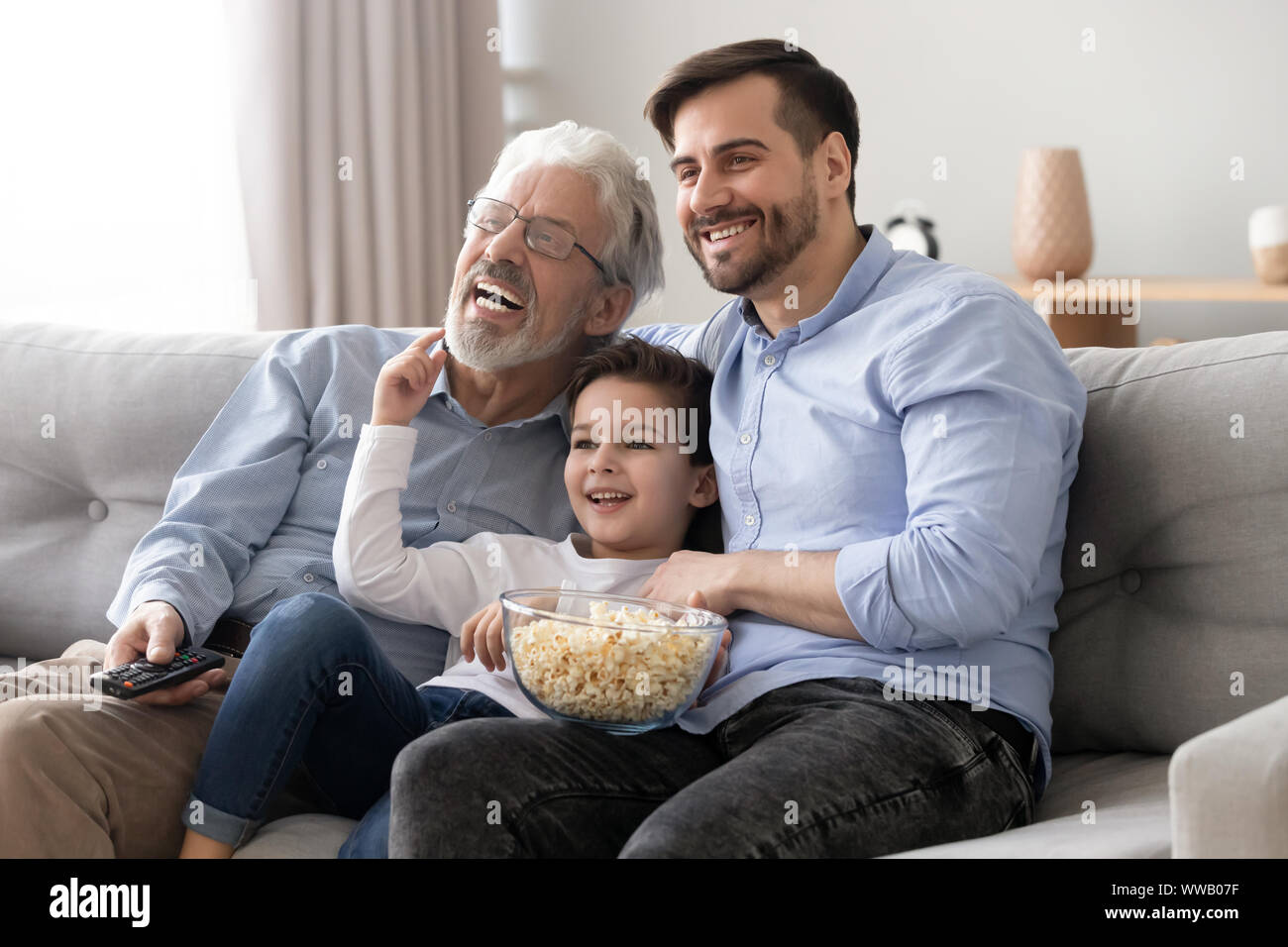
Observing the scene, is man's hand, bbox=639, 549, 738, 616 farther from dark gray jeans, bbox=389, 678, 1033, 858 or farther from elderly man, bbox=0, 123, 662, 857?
elderly man, bbox=0, 123, 662, 857

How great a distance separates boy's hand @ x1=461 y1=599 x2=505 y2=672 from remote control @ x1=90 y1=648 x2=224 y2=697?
0.28m

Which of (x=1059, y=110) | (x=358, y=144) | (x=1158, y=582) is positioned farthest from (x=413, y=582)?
(x=1059, y=110)

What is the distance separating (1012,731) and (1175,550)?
30 cm

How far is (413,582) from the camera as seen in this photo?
1.48 metres

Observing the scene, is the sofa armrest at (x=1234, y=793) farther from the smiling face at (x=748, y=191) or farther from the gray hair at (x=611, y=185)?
the gray hair at (x=611, y=185)

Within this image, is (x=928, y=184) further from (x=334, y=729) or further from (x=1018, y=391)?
(x=334, y=729)

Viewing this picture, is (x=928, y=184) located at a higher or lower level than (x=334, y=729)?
higher

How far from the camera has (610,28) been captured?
338 centimetres

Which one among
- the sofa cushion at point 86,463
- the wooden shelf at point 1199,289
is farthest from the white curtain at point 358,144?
the wooden shelf at point 1199,289

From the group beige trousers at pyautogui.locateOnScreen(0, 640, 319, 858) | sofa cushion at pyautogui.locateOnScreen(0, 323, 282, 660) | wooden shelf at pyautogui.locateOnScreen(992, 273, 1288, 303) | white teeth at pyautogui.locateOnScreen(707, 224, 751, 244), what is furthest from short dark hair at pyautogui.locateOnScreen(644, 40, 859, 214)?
wooden shelf at pyautogui.locateOnScreen(992, 273, 1288, 303)

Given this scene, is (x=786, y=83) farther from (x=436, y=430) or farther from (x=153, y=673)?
(x=153, y=673)

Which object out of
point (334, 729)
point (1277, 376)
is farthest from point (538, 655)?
point (1277, 376)
